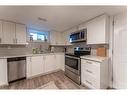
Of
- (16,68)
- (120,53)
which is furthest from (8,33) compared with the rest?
(120,53)

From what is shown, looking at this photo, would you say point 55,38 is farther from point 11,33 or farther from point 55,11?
point 55,11

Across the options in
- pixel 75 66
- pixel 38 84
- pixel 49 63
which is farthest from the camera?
pixel 49 63

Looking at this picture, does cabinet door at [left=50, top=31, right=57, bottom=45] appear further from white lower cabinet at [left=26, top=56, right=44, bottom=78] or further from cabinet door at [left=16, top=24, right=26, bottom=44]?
cabinet door at [left=16, top=24, right=26, bottom=44]

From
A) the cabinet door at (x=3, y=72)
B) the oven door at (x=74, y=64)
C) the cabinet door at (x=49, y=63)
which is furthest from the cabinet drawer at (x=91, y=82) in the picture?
the cabinet door at (x=3, y=72)

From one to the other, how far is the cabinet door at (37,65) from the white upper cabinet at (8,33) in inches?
36.8

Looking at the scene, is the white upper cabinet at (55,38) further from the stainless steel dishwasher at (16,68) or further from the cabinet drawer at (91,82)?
the cabinet drawer at (91,82)

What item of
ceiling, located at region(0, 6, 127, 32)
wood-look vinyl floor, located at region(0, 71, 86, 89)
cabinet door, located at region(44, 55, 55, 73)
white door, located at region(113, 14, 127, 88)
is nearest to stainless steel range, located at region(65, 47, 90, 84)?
wood-look vinyl floor, located at region(0, 71, 86, 89)

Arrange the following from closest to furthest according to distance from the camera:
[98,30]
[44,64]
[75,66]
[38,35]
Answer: [98,30]
[75,66]
[44,64]
[38,35]

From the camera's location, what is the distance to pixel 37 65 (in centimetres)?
333

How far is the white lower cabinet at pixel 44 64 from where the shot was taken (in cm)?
316

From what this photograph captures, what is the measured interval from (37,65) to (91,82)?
1.99 meters

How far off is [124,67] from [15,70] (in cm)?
295

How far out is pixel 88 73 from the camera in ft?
7.65

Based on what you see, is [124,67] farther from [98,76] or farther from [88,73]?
[88,73]
